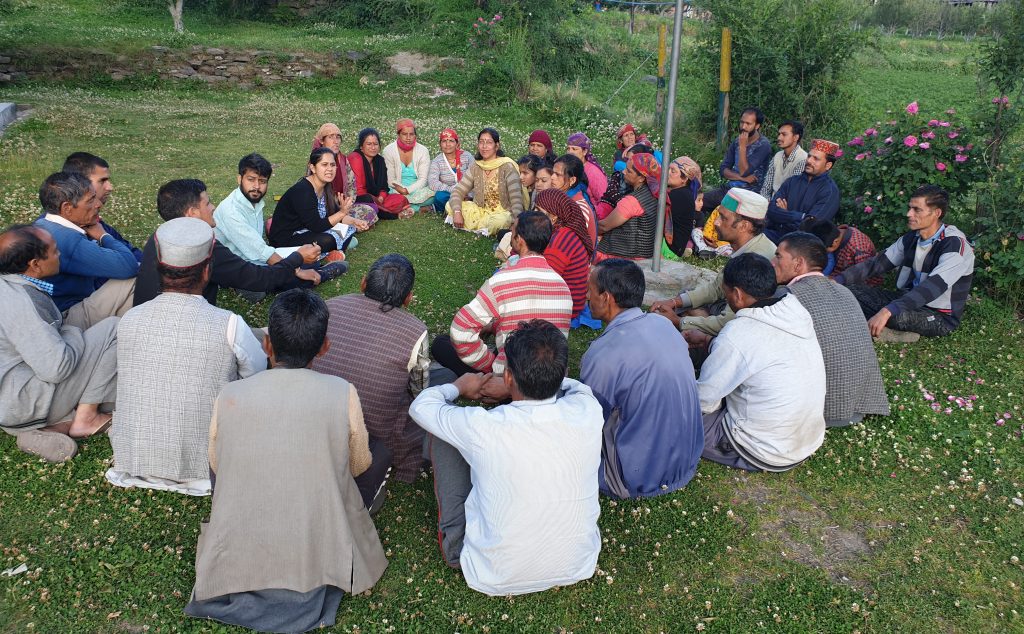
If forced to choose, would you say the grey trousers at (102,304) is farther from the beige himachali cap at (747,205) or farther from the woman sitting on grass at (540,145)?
the woman sitting on grass at (540,145)

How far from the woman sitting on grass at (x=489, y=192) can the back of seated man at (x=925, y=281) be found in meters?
4.27

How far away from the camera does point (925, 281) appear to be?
668 centimetres

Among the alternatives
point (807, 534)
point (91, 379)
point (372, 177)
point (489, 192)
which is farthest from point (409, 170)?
point (807, 534)

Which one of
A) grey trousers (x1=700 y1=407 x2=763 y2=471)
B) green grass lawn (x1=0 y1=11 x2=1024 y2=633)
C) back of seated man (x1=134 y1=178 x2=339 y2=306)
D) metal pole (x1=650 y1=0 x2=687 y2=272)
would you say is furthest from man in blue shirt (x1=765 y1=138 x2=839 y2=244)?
back of seated man (x1=134 y1=178 x2=339 y2=306)

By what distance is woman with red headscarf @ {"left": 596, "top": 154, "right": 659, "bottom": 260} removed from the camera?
8.00m

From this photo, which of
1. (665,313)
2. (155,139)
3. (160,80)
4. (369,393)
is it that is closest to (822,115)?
(665,313)

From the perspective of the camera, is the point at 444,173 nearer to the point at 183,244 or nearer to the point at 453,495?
the point at 183,244

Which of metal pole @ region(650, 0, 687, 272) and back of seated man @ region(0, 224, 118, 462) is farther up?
metal pole @ region(650, 0, 687, 272)

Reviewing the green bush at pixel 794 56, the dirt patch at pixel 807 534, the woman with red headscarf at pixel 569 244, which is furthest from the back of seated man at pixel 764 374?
the green bush at pixel 794 56

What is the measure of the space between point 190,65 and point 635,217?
16.7 m

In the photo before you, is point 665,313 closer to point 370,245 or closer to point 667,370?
point 667,370

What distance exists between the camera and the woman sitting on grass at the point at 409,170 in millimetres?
10352

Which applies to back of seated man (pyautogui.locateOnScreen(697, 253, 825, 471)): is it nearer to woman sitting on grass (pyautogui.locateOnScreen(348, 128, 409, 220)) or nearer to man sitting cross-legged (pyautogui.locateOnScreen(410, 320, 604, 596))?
man sitting cross-legged (pyautogui.locateOnScreen(410, 320, 604, 596))

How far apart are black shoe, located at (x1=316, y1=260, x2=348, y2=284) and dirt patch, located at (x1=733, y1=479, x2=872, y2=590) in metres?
4.89
